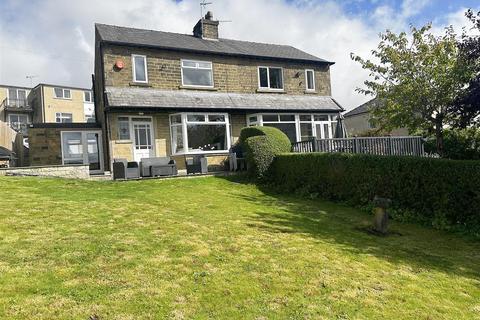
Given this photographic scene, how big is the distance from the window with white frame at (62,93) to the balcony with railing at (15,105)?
3803mm

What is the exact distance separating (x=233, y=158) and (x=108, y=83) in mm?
7136

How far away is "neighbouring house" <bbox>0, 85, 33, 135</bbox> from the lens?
4388 centimetres

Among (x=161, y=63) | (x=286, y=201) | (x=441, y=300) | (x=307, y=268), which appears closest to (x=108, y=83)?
(x=161, y=63)

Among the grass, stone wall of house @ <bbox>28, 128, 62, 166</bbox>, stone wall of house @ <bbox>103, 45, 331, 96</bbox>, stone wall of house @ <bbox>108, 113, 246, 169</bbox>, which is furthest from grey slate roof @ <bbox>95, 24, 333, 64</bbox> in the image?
the grass

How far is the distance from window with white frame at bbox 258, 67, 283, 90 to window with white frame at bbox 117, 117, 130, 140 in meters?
8.52

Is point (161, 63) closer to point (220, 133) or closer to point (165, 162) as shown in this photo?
point (220, 133)

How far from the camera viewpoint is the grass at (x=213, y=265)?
375 cm

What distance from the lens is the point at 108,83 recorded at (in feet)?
56.9

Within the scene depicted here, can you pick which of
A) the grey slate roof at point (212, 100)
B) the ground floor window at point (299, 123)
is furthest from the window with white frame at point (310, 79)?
the ground floor window at point (299, 123)

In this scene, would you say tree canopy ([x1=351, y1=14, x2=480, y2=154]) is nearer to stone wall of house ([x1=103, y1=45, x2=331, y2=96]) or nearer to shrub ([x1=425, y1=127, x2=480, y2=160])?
shrub ([x1=425, y1=127, x2=480, y2=160])

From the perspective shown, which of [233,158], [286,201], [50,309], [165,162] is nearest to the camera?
[50,309]

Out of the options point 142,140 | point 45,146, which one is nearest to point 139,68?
point 142,140

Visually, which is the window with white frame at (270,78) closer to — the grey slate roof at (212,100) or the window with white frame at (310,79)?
the grey slate roof at (212,100)

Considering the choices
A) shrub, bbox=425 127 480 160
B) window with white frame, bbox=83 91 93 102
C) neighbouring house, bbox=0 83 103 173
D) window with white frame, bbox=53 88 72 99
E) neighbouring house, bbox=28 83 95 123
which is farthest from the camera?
window with white frame, bbox=83 91 93 102
